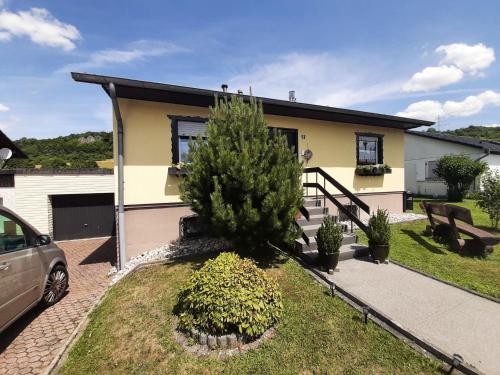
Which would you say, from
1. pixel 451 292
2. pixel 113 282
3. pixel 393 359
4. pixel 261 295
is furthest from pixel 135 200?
pixel 451 292

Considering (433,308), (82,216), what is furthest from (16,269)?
(82,216)

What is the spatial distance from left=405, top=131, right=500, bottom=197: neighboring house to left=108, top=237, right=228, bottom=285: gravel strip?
1924 centimetres

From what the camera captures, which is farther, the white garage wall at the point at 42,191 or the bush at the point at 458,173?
the bush at the point at 458,173

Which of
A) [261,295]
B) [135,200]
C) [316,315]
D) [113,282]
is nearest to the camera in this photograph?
[261,295]

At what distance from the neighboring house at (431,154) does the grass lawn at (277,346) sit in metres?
20.0

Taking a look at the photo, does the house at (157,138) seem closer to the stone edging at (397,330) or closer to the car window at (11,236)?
the car window at (11,236)

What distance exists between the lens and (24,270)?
165 inches

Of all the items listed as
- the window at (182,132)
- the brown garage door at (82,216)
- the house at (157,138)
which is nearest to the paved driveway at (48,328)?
the house at (157,138)

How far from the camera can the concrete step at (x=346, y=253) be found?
568 centimetres

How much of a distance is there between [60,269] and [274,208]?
455cm

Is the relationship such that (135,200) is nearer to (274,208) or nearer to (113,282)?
(113,282)

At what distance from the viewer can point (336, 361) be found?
304 centimetres

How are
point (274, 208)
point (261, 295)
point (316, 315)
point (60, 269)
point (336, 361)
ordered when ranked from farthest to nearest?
point (60, 269)
point (274, 208)
point (316, 315)
point (261, 295)
point (336, 361)

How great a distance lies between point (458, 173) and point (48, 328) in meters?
20.5
